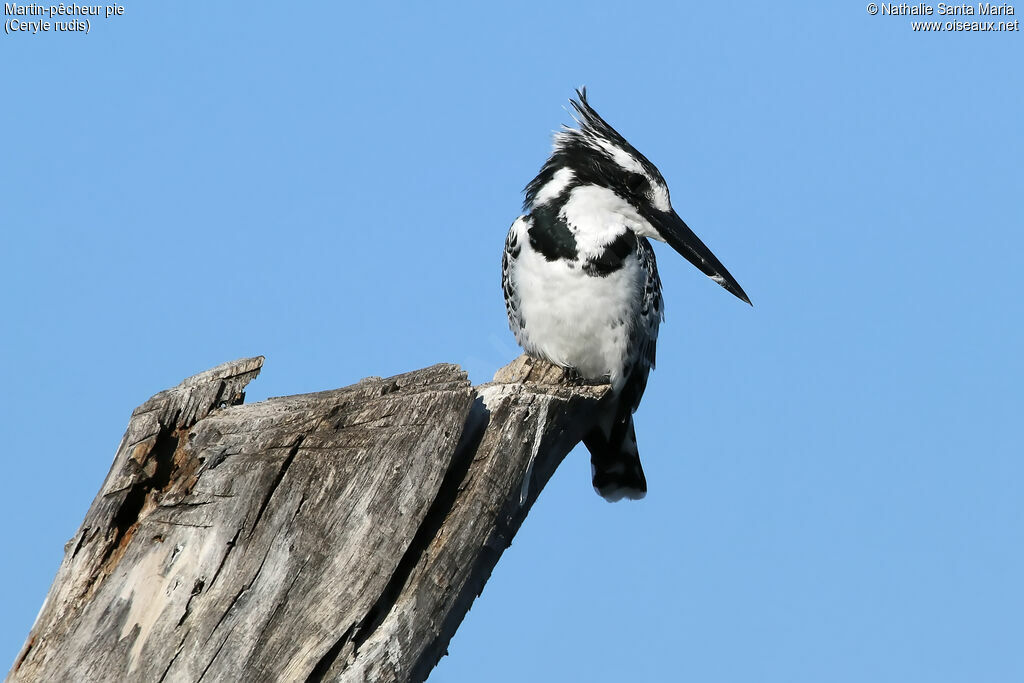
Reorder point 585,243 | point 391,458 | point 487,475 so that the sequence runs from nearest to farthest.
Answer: point 391,458 → point 487,475 → point 585,243

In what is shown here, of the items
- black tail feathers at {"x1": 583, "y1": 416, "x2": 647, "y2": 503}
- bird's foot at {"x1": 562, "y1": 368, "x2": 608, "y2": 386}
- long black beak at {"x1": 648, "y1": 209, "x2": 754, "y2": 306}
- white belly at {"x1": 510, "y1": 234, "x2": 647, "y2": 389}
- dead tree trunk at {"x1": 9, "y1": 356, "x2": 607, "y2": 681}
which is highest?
long black beak at {"x1": 648, "y1": 209, "x2": 754, "y2": 306}

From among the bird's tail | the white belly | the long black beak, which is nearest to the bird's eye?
the long black beak

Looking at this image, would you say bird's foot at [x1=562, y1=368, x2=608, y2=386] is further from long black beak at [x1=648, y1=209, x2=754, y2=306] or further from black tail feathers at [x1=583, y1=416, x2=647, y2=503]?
long black beak at [x1=648, y1=209, x2=754, y2=306]

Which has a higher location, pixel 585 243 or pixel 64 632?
pixel 585 243

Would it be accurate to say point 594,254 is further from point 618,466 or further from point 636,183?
point 618,466

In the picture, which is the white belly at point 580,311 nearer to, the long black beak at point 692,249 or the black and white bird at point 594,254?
the black and white bird at point 594,254

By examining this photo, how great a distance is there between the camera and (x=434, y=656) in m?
3.87

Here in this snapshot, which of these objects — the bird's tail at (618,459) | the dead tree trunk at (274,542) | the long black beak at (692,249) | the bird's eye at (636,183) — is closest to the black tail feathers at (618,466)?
the bird's tail at (618,459)

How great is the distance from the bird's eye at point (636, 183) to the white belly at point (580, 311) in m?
0.40

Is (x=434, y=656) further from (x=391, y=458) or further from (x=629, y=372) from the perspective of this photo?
(x=629, y=372)

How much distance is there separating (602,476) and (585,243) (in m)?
1.47

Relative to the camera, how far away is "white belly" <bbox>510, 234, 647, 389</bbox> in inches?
241

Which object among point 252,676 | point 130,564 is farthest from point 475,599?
point 130,564

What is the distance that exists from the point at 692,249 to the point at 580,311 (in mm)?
724
